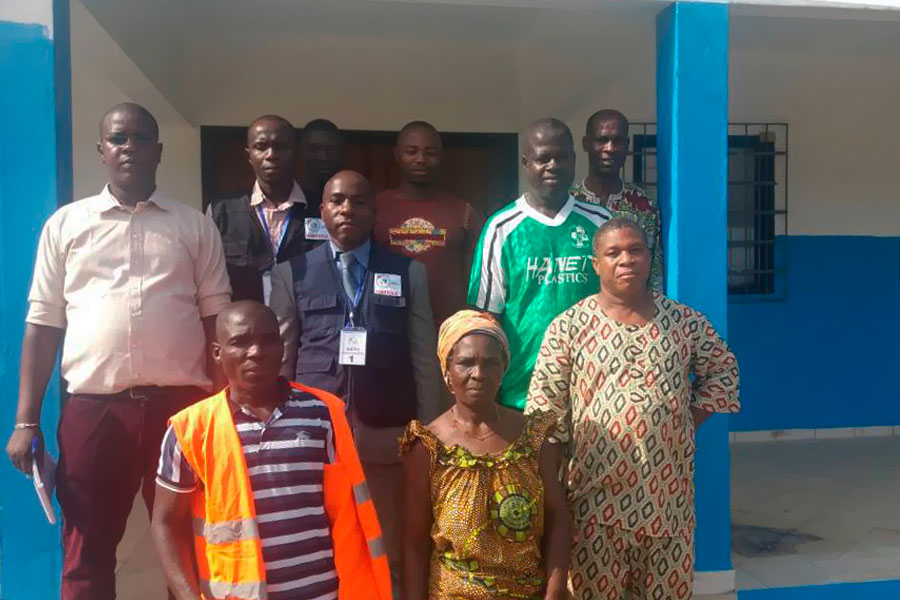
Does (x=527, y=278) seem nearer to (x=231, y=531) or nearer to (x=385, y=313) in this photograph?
(x=385, y=313)

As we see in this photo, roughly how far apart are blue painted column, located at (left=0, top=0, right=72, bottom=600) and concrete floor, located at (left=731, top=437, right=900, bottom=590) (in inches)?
110

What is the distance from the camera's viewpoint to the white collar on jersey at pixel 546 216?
115 inches

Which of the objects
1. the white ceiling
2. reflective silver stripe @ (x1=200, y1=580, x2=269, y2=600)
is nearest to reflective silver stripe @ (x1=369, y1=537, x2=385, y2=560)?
reflective silver stripe @ (x1=200, y1=580, x2=269, y2=600)

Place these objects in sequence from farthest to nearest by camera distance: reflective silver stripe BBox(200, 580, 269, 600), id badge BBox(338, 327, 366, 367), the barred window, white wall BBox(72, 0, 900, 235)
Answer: the barred window
white wall BBox(72, 0, 900, 235)
id badge BBox(338, 327, 366, 367)
reflective silver stripe BBox(200, 580, 269, 600)

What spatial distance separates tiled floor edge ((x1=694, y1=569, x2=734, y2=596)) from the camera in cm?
334

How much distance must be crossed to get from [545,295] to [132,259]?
1.37 metres

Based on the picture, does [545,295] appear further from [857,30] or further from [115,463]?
[857,30]

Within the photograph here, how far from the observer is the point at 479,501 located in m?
2.19

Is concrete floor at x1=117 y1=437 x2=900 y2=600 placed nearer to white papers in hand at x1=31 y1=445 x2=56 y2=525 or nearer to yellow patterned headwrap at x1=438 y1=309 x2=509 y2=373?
white papers in hand at x1=31 y1=445 x2=56 y2=525

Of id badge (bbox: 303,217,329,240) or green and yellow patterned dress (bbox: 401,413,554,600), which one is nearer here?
green and yellow patterned dress (bbox: 401,413,554,600)

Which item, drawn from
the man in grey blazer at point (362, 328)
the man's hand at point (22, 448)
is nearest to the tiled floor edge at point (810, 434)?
the man in grey blazer at point (362, 328)

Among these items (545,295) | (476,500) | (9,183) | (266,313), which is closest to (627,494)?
(476,500)

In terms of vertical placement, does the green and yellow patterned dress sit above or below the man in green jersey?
below

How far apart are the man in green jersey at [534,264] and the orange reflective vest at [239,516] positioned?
0.81 meters
